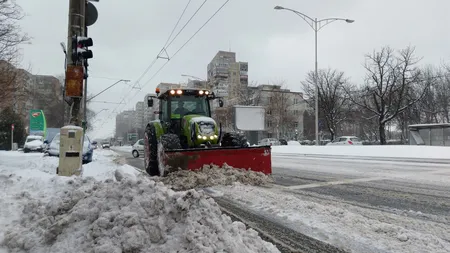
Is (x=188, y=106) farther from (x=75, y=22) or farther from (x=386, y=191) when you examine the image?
(x=386, y=191)

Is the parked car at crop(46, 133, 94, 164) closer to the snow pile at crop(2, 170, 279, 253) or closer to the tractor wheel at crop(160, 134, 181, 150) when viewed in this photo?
the tractor wheel at crop(160, 134, 181, 150)

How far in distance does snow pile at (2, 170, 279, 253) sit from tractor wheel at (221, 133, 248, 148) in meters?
4.95

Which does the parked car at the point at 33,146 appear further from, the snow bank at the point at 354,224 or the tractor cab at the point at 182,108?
the snow bank at the point at 354,224

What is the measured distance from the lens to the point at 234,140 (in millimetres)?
8555

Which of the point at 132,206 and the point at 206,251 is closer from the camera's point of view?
the point at 206,251

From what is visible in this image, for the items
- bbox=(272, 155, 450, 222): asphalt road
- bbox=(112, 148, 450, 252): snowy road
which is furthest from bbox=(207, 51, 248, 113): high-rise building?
bbox=(112, 148, 450, 252): snowy road

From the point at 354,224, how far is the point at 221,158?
3.83 metres

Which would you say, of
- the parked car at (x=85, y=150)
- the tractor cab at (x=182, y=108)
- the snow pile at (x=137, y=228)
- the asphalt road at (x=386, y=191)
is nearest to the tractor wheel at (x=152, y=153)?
the tractor cab at (x=182, y=108)

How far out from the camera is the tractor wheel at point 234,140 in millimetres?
8466

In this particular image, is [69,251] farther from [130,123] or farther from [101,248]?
[130,123]

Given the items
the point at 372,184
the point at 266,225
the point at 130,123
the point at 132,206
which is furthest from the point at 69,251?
the point at 130,123

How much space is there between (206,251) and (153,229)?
1.90 ft

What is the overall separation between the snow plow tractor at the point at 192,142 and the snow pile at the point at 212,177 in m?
0.15

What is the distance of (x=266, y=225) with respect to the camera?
398 cm
